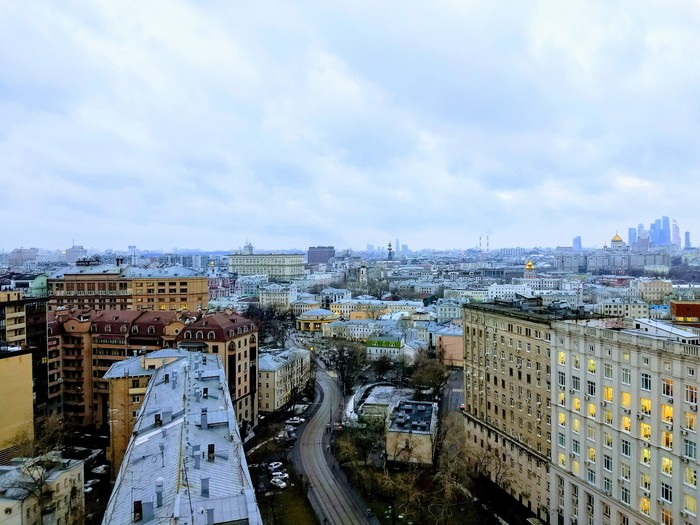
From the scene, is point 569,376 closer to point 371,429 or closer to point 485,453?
point 485,453

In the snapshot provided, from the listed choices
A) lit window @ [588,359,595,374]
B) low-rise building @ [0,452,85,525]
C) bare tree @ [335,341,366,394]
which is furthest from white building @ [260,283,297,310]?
lit window @ [588,359,595,374]

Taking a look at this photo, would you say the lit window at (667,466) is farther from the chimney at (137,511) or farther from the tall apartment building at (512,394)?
the chimney at (137,511)

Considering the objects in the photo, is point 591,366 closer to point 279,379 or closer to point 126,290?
point 279,379

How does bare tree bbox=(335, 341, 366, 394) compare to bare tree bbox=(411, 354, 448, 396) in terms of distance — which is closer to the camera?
bare tree bbox=(411, 354, 448, 396)

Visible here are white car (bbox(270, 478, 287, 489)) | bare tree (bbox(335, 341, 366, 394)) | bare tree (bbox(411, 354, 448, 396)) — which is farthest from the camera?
bare tree (bbox(335, 341, 366, 394))

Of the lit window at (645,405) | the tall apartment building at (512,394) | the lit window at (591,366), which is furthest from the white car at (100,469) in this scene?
the lit window at (645,405)

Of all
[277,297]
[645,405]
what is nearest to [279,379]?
[645,405]

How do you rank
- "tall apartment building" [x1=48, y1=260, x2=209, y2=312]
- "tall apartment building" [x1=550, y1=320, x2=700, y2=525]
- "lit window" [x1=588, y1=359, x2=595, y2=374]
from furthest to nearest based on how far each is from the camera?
"tall apartment building" [x1=48, y1=260, x2=209, y2=312] < "lit window" [x1=588, y1=359, x2=595, y2=374] < "tall apartment building" [x1=550, y1=320, x2=700, y2=525]

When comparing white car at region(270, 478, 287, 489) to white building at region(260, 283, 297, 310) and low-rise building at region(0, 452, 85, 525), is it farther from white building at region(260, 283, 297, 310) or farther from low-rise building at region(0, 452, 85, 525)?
white building at region(260, 283, 297, 310)
